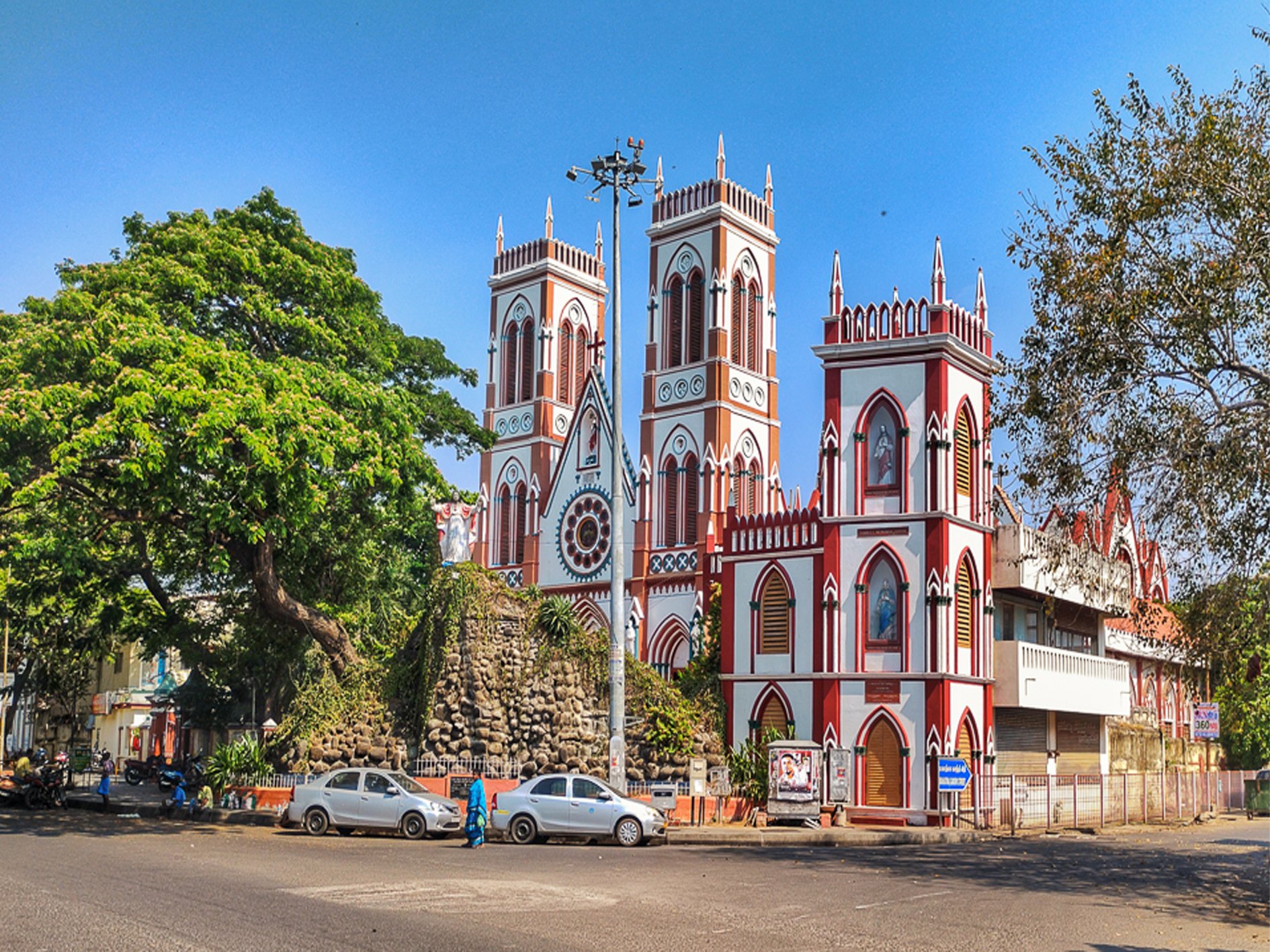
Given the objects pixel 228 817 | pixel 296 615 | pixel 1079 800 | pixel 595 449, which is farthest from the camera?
pixel 595 449

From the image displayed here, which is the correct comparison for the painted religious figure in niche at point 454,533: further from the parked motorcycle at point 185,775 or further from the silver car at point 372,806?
the silver car at point 372,806

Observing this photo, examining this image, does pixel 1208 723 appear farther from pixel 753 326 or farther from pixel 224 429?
pixel 753 326

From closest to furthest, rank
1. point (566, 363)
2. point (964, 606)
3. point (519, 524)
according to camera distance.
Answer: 1. point (964, 606)
2. point (519, 524)
3. point (566, 363)

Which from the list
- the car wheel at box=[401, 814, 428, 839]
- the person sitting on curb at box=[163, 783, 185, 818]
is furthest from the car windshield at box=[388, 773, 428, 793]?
the person sitting on curb at box=[163, 783, 185, 818]

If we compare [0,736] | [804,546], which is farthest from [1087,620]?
[0,736]

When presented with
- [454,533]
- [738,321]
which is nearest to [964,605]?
[454,533]

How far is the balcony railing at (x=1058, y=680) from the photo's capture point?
32906 mm

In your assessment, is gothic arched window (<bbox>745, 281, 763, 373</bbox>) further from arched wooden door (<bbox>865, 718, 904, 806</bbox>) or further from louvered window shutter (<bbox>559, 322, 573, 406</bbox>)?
arched wooden door (<bbox>865, 718, 904, 806</bbox>)

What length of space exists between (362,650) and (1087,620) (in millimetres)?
21698

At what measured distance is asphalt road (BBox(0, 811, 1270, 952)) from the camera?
11.8m

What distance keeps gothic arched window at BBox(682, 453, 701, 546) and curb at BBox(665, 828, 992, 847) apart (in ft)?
79.3

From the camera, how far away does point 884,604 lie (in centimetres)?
3197

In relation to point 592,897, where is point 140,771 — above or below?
below

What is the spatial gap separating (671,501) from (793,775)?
2625cm
